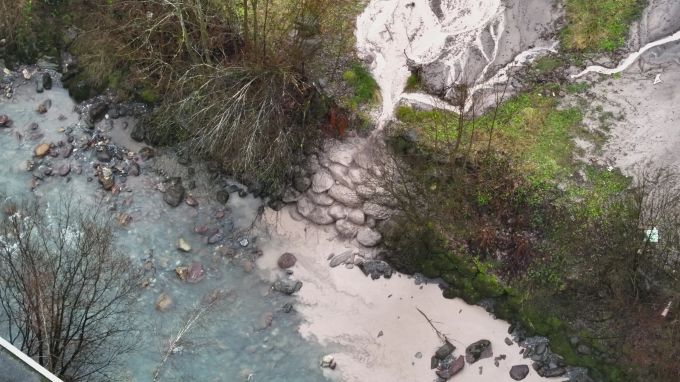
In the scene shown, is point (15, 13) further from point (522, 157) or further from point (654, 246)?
point (654, 246)

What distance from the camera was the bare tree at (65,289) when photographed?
17109 millimetres

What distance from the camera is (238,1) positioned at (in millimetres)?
23188

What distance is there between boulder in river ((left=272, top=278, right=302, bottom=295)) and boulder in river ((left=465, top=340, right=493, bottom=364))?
5.01 metres

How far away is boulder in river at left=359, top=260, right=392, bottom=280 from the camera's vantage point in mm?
20781

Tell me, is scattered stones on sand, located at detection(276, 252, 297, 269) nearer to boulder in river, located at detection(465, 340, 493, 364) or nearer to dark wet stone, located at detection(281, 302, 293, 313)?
dark wet stone, located at detection(281, 302, 293, 313)

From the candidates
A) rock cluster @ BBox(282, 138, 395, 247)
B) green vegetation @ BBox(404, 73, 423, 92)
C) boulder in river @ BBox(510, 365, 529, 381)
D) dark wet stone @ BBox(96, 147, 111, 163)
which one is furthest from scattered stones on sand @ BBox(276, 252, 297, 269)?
boulder in river @ BBox(510, 365, 529, 381)

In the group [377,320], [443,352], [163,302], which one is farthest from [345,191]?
[163,302]

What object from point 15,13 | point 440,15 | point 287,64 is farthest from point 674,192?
point 15,13

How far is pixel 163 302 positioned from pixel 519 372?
391 inches

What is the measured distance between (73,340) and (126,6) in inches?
402

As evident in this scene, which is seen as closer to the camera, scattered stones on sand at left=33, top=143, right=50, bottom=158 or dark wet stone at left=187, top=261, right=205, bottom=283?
dark wet stone at left=187, top=261, right=205, bottom=283

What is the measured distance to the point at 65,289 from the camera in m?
17.5

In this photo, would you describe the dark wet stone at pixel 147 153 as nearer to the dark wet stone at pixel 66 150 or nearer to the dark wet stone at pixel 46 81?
the dark wet stone at pixel 66 150

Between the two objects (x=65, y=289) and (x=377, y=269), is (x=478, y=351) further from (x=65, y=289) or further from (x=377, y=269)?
(x=65, y=289)
